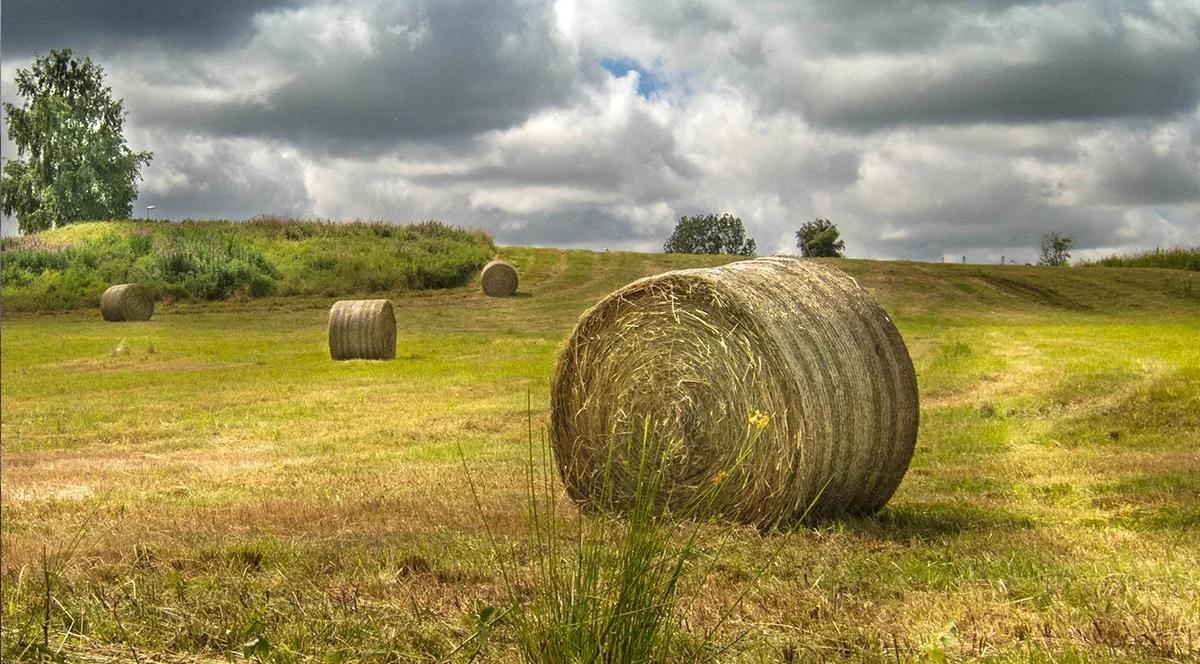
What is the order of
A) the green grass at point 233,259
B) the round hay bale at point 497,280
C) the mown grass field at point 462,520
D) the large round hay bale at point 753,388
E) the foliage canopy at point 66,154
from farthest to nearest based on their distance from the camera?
the foliage canopy at point 66,154 < the round hay bale at point 497,280 < the green grass at point 233,259 < the large round hay bale at point 753,388 < the mown grass field at point 462,520

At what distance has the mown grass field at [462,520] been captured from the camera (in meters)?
5.25

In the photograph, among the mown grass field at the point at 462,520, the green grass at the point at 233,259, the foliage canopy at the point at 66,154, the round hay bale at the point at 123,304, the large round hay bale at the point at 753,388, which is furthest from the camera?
the foliage canopy at the point at 66,154

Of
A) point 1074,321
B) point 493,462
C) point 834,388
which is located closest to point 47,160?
point 1074,321

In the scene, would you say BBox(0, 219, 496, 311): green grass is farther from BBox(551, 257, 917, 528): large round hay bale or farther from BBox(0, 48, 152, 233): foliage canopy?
BBox(551, 257, 917, 528): large round hay bale

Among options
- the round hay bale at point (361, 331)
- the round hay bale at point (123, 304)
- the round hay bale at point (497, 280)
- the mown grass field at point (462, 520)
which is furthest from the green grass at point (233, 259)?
the mown grass field at point (462, 520)

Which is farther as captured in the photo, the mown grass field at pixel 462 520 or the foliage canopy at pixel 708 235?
the foliage canopy at pixel 708 235

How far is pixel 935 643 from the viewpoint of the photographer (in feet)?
14.6

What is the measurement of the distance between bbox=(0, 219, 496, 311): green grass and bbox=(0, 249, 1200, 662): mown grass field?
746 inches

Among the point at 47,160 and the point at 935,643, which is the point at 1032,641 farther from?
the point at 47,160

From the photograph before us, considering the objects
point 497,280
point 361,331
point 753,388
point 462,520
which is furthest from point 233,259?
point 753,388

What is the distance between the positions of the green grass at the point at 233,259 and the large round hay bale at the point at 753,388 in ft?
121

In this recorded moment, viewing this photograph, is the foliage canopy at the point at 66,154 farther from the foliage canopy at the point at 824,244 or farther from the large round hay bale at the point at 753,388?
the large round hay bale at the point at 753,388

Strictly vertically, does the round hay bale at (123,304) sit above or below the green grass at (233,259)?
below

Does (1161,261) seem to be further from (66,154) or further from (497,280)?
(66,154)
